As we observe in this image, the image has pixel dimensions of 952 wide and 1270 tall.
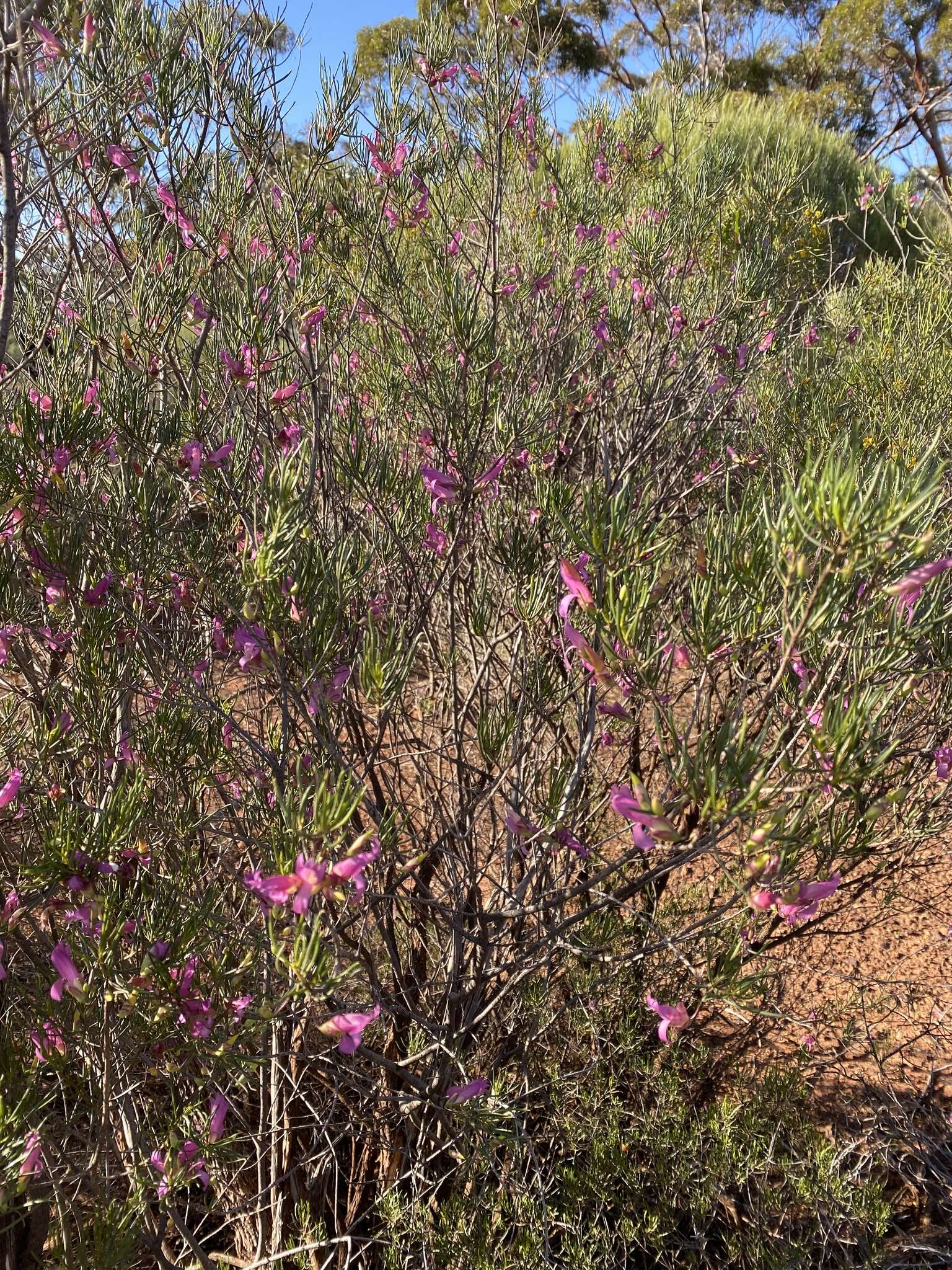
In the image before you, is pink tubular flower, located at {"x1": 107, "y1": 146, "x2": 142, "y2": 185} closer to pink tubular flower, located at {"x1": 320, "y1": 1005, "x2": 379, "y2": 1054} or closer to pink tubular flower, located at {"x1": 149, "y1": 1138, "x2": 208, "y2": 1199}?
pink tubular flower, located at {"x1": 320, "y1": 1005, "x2": 379, "y2": 1054}

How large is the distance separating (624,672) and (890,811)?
63.6 inches

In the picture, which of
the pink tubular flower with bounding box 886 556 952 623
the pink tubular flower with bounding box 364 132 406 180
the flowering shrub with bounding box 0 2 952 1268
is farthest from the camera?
the pink tubular flower with bounding box 364 132 406 180

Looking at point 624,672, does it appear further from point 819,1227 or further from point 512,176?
point 512,176

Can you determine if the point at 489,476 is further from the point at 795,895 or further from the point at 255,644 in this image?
the point at 795,895

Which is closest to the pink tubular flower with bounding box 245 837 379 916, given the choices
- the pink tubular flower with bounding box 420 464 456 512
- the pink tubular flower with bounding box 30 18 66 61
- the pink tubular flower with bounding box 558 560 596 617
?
the pink tubular flower with bounding box 558 560 596 617

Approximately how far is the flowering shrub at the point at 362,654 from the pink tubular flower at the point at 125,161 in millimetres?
21

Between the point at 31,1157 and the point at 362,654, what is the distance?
1.01 meters

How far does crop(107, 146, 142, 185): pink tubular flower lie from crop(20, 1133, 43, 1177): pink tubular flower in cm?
211

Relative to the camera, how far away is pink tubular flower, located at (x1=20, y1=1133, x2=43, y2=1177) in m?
1.39

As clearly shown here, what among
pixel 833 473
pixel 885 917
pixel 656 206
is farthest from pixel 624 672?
pixel 656 206

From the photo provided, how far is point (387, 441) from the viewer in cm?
274

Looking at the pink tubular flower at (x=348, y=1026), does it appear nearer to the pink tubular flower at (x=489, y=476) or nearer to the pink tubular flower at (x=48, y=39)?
the pink tubular flower at (x=489, y=476)

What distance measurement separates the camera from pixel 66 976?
142 centimetres

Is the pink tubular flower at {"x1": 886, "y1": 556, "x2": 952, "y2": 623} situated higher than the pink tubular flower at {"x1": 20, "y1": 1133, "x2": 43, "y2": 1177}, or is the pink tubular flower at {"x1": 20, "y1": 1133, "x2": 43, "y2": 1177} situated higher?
the pink tubular flower at {"x1": 886, "y1": 556, "x2": 952, "y2": 623}
